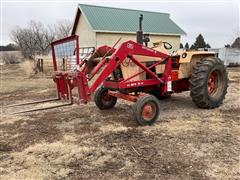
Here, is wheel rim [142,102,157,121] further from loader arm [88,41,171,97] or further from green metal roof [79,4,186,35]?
green metal roof [79,4,186,35]

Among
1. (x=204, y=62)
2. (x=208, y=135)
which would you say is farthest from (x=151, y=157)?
(x=204, y=62)

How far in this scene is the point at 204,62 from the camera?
20.2 ft

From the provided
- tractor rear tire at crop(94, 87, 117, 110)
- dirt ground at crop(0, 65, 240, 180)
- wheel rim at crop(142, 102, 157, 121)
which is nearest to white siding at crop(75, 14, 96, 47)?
tractor rear tire at crop(94, 87, 117, 110)

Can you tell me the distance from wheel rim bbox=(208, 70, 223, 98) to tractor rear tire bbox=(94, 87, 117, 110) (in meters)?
2.44

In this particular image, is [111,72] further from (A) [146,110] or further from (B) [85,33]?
(B) [85,33]

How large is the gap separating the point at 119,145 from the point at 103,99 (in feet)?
7.89

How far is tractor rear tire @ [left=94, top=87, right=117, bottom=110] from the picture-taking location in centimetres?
641

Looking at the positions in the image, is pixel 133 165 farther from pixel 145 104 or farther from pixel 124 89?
pixel 124 89

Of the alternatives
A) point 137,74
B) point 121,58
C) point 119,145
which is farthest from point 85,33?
point 119,145

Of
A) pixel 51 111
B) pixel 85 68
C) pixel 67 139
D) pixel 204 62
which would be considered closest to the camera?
pixel 67 139

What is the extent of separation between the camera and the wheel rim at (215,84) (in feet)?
21.6

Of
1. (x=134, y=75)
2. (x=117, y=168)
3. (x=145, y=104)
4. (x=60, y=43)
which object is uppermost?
(x=60, y=43)

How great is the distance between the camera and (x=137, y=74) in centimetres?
566

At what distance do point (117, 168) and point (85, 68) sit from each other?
212 centimetres
